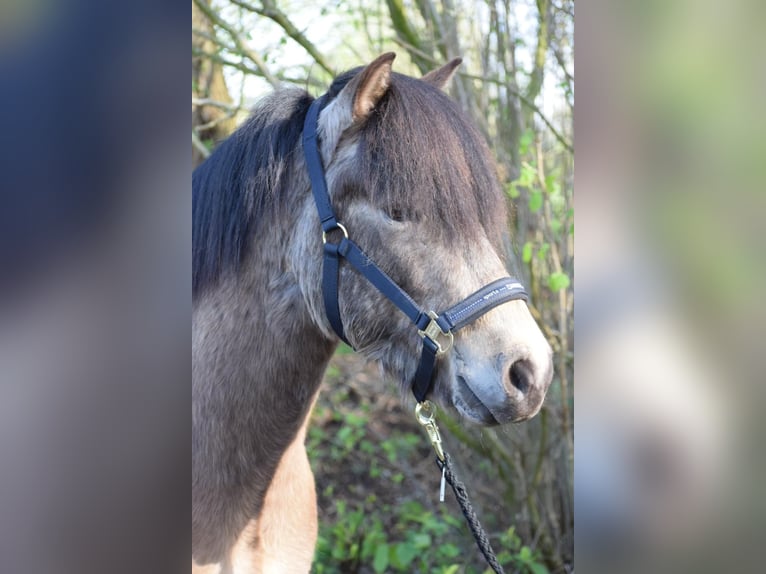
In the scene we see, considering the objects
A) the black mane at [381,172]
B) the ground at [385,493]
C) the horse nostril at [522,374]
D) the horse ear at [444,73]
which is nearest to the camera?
the horse nostril at [522,374]

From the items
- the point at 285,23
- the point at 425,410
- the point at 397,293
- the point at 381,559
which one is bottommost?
the point at 381,559

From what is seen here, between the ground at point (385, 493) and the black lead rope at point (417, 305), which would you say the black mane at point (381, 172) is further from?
the ground at point (385, 493)

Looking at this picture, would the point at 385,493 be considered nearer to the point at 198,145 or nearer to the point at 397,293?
the point at 198,145

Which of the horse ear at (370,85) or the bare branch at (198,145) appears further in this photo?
the bare branch at (198,145)

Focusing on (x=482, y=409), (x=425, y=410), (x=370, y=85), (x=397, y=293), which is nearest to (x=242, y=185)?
(x=370, y=85)

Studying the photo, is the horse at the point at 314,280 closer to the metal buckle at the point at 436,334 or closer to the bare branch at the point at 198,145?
the metal buckle at the point at 436,334

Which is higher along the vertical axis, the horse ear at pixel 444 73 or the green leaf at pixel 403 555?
the horse ear at pixel 444 73

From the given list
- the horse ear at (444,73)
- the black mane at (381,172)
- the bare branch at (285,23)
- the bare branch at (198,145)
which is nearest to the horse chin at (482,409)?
the black mane at (381,172)

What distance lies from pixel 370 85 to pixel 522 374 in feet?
2.80

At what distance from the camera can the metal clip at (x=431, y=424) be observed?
165 centimetres

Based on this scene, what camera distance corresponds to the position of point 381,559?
3.38 m

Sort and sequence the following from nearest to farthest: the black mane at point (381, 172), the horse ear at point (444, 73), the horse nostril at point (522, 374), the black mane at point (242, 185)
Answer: the horse nostril at point (522, 374), the black mane at point (381, 172), the black mane at point (242, 185), the horse ear at point (444, 73)

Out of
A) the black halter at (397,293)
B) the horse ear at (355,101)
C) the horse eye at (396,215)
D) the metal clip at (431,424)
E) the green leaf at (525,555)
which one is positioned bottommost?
the green leaf at (525,555)
